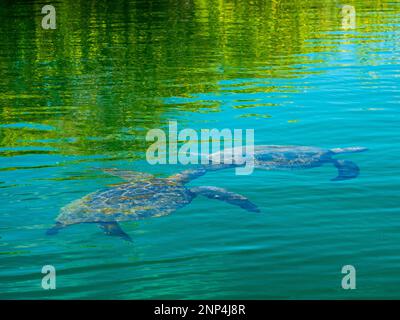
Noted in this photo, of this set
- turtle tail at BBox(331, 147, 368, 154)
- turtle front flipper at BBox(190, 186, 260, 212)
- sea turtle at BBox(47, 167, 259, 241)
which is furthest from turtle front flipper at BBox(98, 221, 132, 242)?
turtle tail at BBox(331, 147, 368, 154)

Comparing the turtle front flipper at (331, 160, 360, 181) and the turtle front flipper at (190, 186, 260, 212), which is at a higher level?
the turtle front flipper at (331, 160, 360, 181)

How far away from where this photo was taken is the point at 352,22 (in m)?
35.2

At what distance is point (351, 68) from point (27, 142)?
1159 cm

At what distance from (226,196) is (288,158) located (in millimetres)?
2208

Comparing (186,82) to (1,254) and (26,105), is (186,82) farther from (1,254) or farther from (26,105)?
(1,254)

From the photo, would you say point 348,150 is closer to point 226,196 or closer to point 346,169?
point 346,169

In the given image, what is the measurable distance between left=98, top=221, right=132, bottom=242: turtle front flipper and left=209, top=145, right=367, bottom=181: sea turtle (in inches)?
125

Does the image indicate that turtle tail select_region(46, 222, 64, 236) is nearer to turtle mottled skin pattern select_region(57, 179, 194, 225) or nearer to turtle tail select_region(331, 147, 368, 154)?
turtle mottled skin pattern select_region(57, 179, 194, 225)

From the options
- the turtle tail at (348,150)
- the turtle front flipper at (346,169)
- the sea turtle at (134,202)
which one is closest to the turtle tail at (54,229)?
the sea turtle at (134,202)

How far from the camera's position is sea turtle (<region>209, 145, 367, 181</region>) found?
39.6 ft

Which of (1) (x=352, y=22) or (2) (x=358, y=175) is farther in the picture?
(1) (x=352, y=22)

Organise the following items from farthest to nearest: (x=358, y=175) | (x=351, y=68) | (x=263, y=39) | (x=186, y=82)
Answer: (x=263, y=39)
(x=351, y=68)
(x=186, y=82)
(x=358, y=175)

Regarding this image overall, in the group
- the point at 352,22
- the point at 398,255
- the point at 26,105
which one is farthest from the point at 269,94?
the point at 352,22
